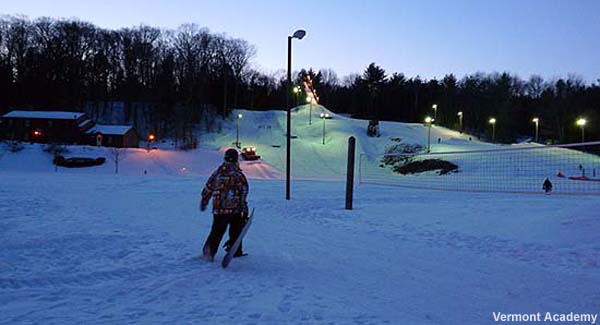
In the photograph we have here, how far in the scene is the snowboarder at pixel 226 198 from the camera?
685 cm

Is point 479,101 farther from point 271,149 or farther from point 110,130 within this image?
point 110,130

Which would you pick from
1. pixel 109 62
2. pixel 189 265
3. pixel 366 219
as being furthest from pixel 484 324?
pixel 109 62

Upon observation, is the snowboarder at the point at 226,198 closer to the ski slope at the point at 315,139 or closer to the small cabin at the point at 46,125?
the ski slope at the point at 315,139

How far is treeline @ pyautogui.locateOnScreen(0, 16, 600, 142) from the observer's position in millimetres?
75688

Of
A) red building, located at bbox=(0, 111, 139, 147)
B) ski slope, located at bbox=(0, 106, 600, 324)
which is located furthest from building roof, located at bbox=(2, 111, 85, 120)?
ski slope, located at bbox=(0, 106, 600, 324)

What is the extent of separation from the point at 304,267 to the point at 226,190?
155 cm

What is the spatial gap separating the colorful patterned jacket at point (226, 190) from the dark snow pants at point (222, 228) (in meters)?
0.08

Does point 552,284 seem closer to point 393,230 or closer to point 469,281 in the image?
point 469,281

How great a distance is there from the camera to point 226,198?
22.5 ft

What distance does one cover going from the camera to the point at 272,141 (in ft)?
236

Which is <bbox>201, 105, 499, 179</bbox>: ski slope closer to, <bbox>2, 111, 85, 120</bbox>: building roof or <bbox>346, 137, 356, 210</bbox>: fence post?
<bbox>2, 111, 85, 120</bbox>: building roof

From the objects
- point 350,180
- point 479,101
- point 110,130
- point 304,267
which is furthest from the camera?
point 479,101

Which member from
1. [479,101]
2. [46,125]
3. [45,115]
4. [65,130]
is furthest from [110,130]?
[479,101]

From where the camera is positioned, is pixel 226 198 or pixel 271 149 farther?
pixel 271 149
